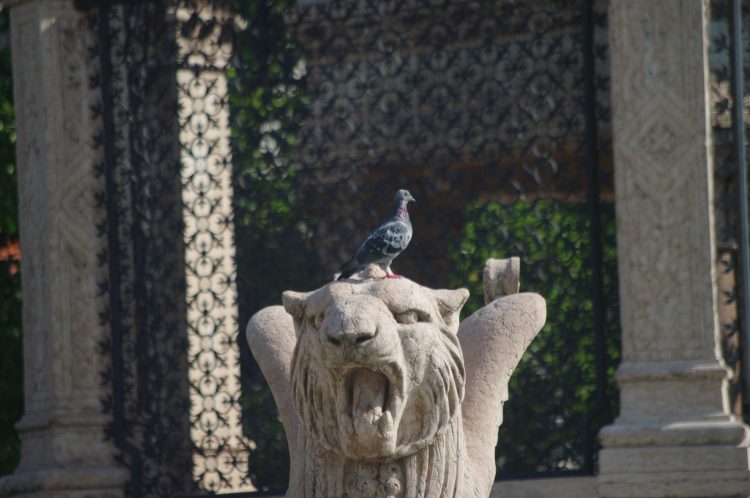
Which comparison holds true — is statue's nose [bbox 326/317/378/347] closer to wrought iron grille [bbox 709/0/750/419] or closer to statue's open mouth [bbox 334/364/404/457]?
statue's open mouth [bbox 334/364/404/457]

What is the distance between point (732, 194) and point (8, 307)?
4487 mm

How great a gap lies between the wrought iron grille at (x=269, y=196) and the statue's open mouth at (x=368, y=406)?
4.32 metres

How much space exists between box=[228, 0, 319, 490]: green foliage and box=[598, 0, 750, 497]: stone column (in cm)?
202

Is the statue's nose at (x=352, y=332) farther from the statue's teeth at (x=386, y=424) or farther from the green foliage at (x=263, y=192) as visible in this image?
the green foliage at (x=263, y=192)

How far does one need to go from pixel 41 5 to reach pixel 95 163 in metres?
0.88

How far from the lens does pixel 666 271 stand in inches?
311

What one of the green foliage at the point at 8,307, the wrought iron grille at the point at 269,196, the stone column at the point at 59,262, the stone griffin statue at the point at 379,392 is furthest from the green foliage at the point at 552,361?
the stone griffin statue at the point at 379,392

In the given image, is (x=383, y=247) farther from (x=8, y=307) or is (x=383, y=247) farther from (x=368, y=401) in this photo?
(x=8, y=307)

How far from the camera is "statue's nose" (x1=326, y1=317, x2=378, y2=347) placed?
4.19 metres

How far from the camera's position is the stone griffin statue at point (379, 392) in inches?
167

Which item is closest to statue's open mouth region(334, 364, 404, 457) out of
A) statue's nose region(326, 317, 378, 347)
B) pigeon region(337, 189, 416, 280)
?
statue's nose region(326, 317, 378, 347)

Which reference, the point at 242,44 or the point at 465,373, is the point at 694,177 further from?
the point at 465,373

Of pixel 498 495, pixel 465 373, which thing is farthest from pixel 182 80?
pixel 465 373

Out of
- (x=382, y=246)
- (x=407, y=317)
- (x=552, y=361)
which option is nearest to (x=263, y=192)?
(x=552, y=361)
